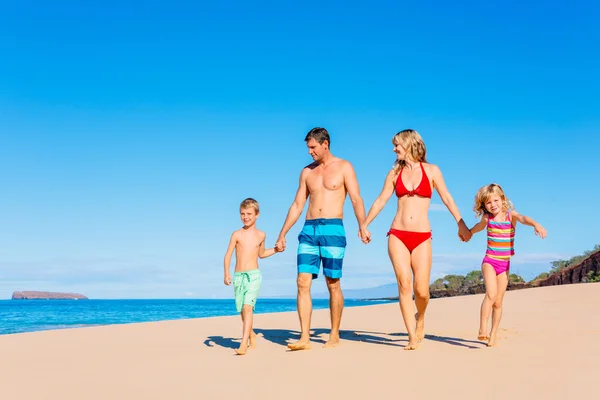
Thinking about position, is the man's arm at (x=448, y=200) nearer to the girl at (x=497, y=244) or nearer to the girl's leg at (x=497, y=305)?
the girl at (x=497, y=244)

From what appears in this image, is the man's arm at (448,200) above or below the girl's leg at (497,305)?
above

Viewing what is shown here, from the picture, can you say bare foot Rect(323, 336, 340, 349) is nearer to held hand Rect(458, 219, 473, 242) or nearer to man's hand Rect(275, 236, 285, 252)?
man's hand Rect(275, 236, 285, 252)

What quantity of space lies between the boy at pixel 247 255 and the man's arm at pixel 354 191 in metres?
1.08

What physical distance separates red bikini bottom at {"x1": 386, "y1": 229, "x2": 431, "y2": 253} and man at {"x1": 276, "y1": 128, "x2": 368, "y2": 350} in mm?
400

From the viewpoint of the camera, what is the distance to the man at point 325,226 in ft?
22.5

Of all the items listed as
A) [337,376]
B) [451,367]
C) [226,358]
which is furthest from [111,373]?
[451,367]

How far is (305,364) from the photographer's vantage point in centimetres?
548

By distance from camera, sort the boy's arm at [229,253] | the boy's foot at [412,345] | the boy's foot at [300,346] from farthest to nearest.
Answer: the boy's arm at [229,253], the boy's foot at [300,346], the boy's foot at [412,345]

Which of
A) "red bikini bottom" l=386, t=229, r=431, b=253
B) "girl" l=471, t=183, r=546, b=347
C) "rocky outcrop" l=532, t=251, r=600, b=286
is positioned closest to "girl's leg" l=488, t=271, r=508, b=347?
"girl" l=471, t=183, r=546, b=347

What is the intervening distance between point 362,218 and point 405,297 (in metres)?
1.03

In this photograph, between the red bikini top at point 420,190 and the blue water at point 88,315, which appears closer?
the red bikini top at point 420,190

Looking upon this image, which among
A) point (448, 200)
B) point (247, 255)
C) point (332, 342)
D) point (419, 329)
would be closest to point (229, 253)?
point (247, 255)

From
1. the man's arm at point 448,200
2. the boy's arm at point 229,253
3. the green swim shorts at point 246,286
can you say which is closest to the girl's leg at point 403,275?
the man's arm at point 448,200

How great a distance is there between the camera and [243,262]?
7125 millimetres
